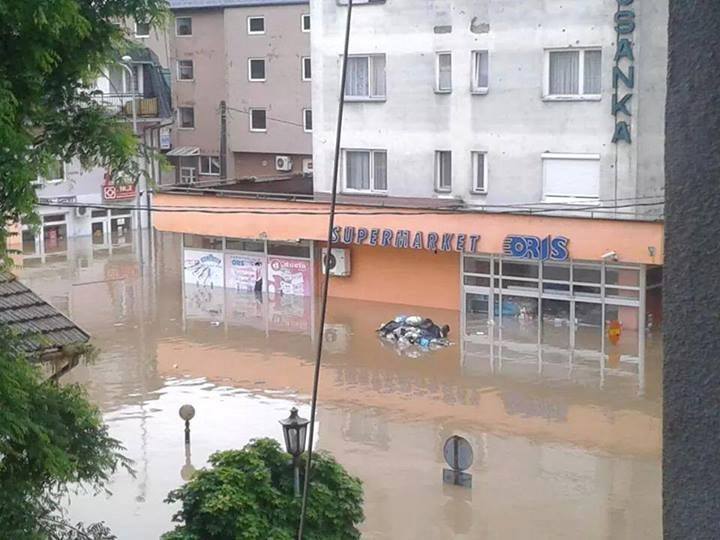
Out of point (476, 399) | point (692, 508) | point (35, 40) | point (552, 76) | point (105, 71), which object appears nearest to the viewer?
point (692, 508)

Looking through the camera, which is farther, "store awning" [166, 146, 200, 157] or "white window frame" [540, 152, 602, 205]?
"store awning" [166, 146, 200, 157]

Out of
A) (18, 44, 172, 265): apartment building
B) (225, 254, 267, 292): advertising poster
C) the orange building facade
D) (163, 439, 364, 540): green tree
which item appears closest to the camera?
(163, 439, 364, 540): green tree

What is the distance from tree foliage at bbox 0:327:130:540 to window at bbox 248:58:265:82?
3793 centimetres

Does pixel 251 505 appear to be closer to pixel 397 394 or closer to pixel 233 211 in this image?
pixel 397 394

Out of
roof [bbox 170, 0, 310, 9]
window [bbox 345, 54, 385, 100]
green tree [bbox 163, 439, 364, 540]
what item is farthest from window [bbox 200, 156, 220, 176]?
green tree [bbox 163, 439, 364, 540]

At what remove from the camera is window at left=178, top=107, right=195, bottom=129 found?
156 ft

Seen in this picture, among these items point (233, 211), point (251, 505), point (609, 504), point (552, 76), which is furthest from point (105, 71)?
point (233, 211)

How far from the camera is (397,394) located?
2147 centimetres

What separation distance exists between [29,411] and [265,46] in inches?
1529

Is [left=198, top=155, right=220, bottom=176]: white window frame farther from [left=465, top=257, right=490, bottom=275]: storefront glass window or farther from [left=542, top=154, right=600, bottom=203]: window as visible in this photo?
[left=542, top=154, right=600, bottom=203]: window

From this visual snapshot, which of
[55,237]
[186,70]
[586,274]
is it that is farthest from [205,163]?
[586,274]

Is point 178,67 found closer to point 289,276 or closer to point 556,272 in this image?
point 289,276

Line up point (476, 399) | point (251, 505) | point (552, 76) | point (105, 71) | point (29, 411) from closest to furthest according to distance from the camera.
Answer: point (29, 411) < point (105, 71) < point (251, 505) < point (476, 399) < point (552, 76)

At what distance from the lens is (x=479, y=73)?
2872cm
